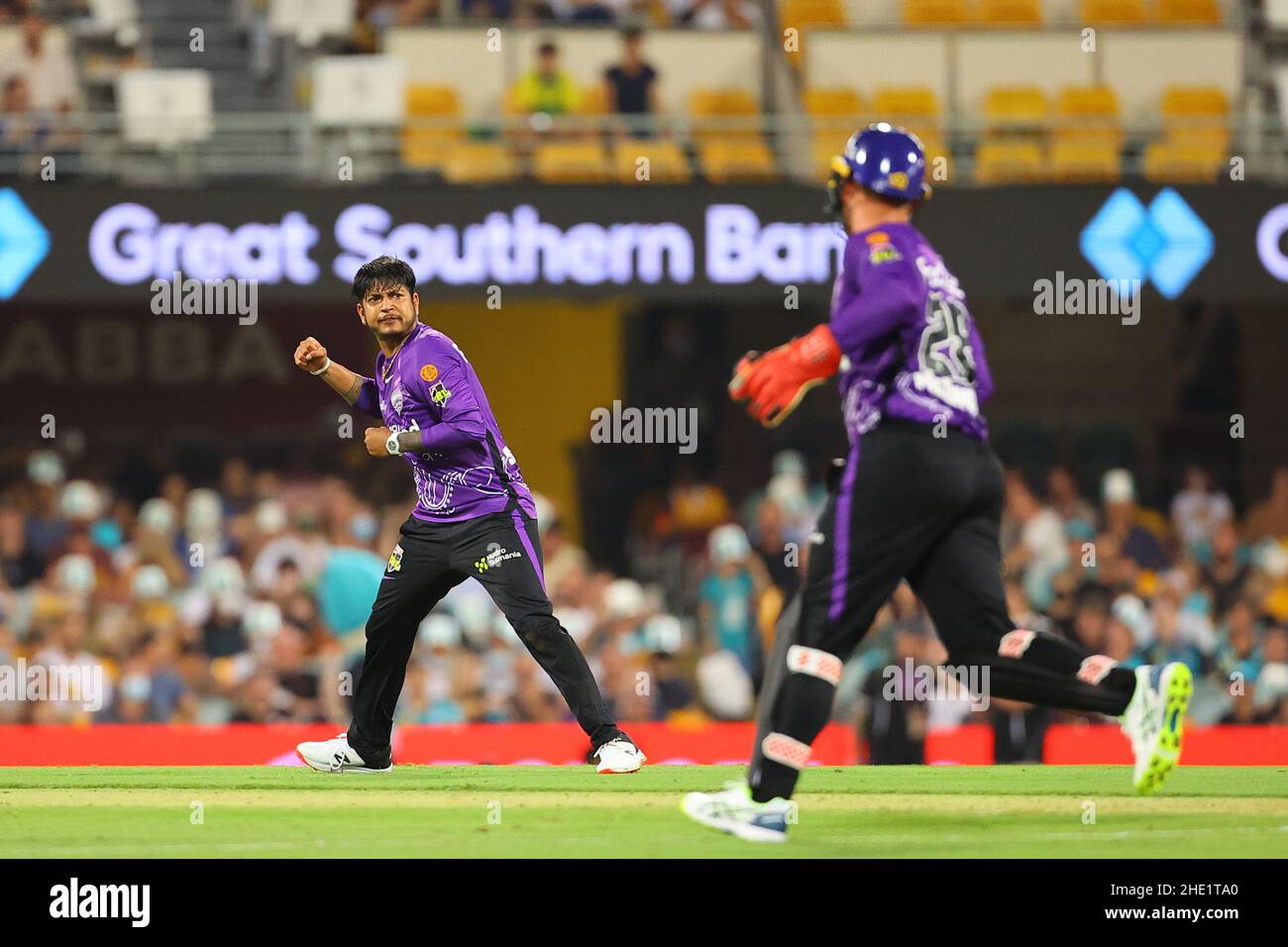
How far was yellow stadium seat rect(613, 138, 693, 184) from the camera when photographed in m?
16.5

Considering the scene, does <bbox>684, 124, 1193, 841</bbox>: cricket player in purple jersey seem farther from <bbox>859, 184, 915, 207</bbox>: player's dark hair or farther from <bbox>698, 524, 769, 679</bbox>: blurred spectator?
<bbox>698, 524, 769, 679</bbox>: blurred spectator

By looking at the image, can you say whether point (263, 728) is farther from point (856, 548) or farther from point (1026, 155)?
point (1026, 155)

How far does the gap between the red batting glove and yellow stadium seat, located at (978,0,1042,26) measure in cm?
1315

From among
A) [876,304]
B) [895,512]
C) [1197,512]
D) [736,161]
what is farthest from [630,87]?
[895,512]

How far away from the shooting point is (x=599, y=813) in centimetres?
776

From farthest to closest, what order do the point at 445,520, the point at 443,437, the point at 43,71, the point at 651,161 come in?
the point at 43,71 < the point at 651,161 < the point at 445,520 < the point at 443,437

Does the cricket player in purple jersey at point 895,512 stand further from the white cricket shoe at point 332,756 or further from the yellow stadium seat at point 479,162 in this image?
the yellow stadium seat at point 479,162

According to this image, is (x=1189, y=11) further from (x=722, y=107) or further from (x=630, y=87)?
(x=630, y=87)

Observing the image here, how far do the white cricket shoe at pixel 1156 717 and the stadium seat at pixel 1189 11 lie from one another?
13291mm

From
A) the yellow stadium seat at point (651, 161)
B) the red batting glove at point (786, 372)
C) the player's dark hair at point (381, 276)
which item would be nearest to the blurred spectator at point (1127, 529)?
the yellow stadium seat at point (651, 161)

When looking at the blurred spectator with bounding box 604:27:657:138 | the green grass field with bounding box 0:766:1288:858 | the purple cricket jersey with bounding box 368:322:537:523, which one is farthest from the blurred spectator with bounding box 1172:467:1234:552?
the purple cricket jersey with bounding box 368:322:537:523

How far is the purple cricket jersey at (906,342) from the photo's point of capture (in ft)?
21.9

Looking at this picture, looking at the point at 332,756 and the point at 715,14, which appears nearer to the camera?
the point at 332,756

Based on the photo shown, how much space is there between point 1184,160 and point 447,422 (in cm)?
1061
